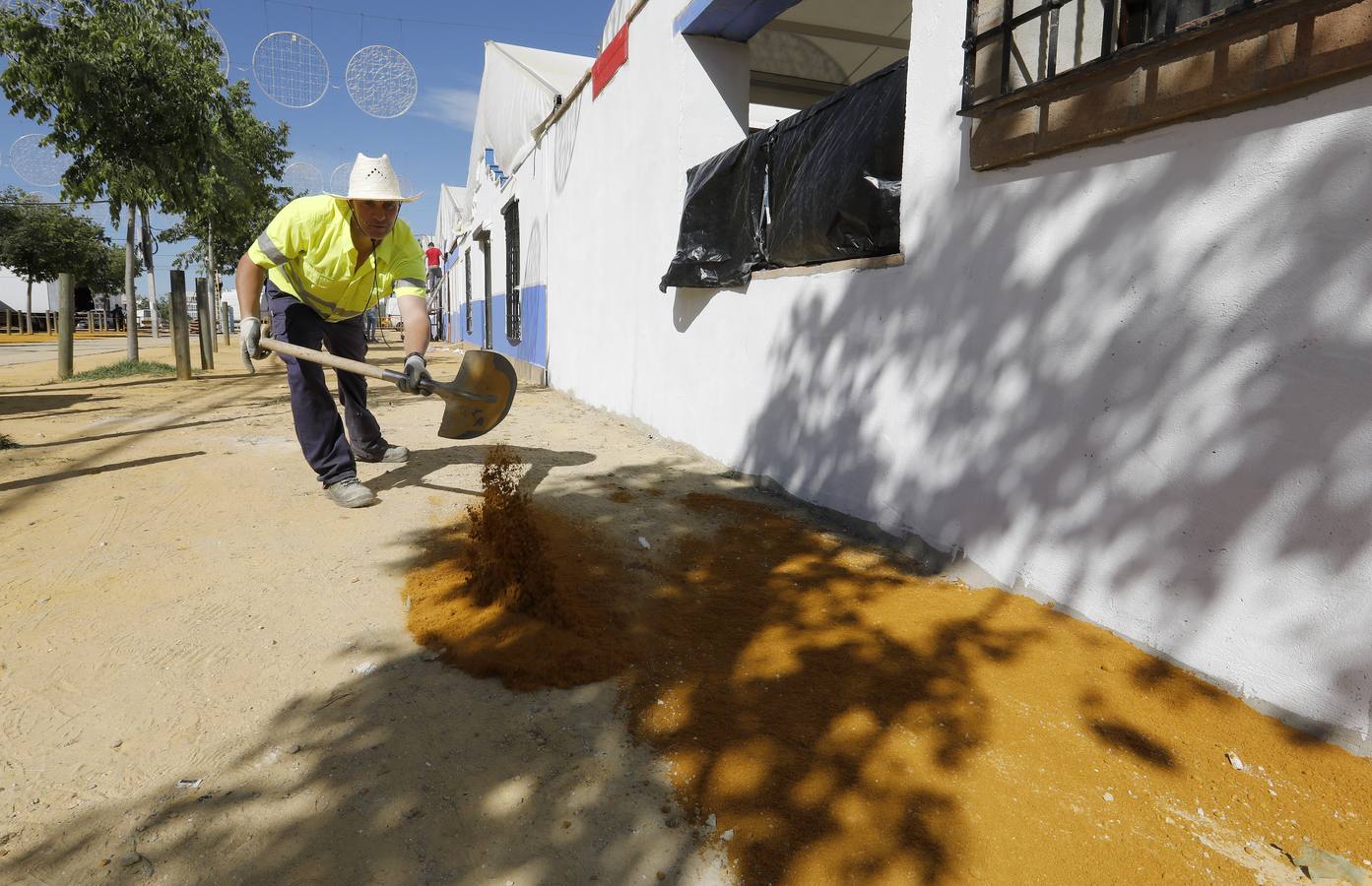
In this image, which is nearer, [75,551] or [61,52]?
[75,551]

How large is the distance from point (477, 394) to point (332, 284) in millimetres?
943

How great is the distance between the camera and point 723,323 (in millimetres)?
4871

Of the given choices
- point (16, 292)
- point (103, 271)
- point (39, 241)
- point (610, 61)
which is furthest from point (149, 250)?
point (16, 292)

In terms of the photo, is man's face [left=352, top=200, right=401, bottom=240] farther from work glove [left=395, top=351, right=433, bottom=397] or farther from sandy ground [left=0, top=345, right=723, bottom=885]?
sandy ground [left=0, top=345, right=723, bottom=885]

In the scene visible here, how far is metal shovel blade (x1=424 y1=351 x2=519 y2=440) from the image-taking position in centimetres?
402

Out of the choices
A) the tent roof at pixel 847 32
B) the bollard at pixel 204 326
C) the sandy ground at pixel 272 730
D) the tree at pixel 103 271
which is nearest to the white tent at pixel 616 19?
the tent roof at pixel 847 32

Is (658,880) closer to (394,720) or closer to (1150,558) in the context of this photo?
(394,720)

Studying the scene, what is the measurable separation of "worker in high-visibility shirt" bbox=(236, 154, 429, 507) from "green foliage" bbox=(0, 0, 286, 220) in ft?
21.6

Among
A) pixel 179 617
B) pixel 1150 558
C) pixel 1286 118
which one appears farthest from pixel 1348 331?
pixel 179 617

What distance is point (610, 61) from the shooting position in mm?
7066

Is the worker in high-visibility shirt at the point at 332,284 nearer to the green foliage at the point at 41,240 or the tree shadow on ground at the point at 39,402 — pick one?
the tree shadow on ground at the point at 39,402

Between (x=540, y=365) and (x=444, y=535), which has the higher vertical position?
(x=540, y=365)

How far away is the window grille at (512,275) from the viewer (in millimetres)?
12529

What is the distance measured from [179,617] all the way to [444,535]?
109cm
